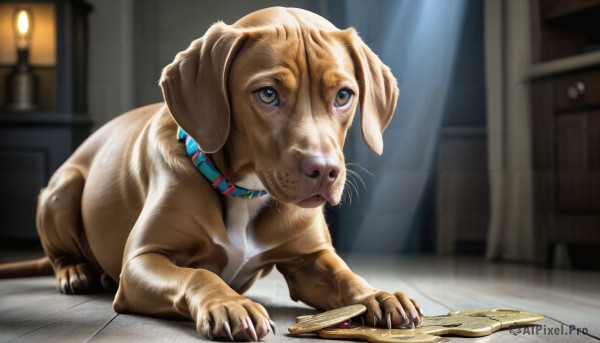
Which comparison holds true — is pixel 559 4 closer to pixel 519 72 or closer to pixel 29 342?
pixel 519 72

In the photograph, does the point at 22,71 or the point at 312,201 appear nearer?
the point at 312,201

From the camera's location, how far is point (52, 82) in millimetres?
1914

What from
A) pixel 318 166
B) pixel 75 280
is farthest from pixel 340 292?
pixel 75 280

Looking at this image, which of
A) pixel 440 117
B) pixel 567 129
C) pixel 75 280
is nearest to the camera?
pixel 75 280

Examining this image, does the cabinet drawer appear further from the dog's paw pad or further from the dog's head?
the dog's paw pad

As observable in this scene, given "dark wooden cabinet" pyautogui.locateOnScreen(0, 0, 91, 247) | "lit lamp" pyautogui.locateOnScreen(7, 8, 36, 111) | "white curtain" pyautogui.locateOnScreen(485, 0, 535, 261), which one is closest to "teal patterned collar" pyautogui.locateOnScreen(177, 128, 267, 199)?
"dark wooden cabinet" pyautogui.locateOnScreen(0, 0, 91, 247)

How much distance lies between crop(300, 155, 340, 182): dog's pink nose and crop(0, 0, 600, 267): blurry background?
69 cm

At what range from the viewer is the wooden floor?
3.46ft

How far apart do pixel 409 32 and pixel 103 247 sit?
3.06 feet

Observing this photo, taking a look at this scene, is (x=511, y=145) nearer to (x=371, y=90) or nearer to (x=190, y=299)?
(x=371, y=90)

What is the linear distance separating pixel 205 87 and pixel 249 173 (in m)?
0.16

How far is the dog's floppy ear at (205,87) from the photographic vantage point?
3.88 feet

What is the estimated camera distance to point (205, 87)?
1.20 m

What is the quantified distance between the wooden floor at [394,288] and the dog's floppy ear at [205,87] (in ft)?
0.99
